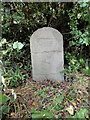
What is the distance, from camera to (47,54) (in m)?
1.83

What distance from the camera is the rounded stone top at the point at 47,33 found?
1750mm

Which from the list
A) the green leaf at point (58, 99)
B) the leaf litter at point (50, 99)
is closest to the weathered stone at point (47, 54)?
the leaf litter at point (50, 99)

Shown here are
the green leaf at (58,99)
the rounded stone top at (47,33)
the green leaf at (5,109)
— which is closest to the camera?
the green leaf at (5,109)

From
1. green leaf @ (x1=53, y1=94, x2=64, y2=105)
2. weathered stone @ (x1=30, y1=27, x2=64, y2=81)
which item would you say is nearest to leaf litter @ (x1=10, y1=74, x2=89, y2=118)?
green leaf @ (x1=53, y1=94, x2=64, y2=105)

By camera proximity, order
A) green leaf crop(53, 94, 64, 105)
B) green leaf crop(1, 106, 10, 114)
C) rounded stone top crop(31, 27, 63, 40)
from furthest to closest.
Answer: rounded stone top crop(31, 27, 63, 40) → green leaf crop(53, 94, 64, 105) → green leaf crop(1, 106, 10, 114)

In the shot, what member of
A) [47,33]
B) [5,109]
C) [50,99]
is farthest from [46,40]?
[5,109]

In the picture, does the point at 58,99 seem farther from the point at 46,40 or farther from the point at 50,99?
the point at 46,40

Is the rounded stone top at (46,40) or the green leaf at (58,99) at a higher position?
the rounded stone top at (46,40)

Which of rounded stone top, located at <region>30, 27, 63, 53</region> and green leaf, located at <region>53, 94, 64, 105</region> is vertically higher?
rounded stone top, located at <region>30, 27, 63, 53</region>

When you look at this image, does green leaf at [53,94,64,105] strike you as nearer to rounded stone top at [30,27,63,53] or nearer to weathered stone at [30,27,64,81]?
weathered stone at [30,27,64,81]

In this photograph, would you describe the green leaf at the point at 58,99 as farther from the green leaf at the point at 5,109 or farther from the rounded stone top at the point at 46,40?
the rounded stone top at the point at 46,40

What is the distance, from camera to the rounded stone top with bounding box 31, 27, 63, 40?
1.75 meters

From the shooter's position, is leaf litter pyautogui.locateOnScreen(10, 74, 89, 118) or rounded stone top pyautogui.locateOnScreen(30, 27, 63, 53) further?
rounded stone top pyautogui.locateOnScreen(30, 27, 63, 53)

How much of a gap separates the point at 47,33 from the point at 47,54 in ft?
0.85
